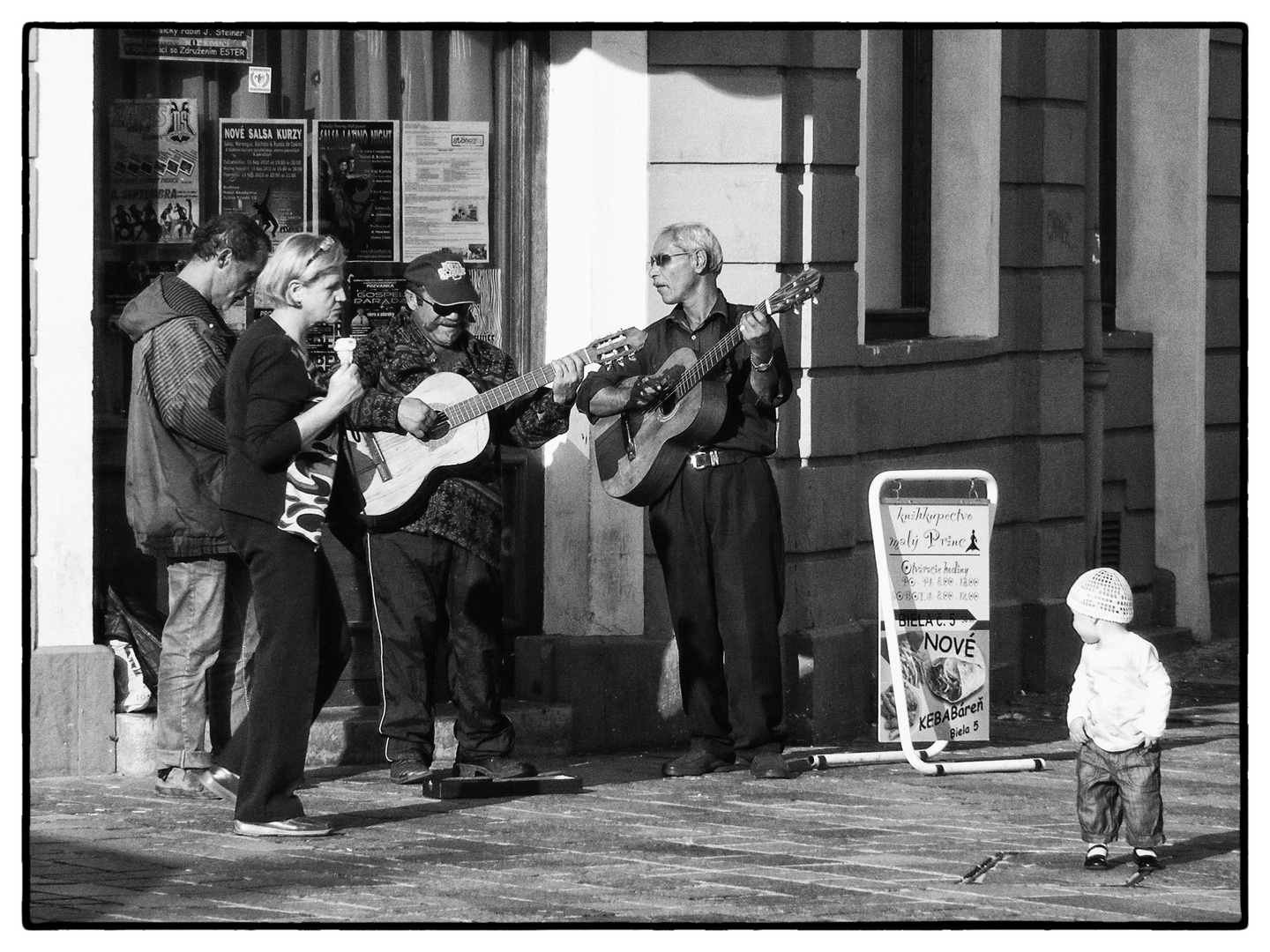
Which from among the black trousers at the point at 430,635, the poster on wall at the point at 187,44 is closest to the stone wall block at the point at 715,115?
the poster on wall at the point at 187,44

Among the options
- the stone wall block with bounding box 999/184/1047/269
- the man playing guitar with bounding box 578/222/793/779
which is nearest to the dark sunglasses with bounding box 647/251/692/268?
the man playing guitar with bounding box 578/222/793/779

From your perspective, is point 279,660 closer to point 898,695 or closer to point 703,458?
point 703,458

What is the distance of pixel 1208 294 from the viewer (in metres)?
14.7

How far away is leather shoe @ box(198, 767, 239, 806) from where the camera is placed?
28.8 ft

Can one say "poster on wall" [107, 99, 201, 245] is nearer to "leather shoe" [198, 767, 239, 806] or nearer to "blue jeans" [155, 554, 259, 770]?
"blue jeans" [155, 554, 259, 770]

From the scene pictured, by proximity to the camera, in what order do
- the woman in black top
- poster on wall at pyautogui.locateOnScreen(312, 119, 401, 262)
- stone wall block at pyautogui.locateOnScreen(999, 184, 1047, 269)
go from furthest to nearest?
1. stone wall block at pyautogui.locateOnScreen(999, 184, 1047, 269)
2. poster on wall at pyautogui.locateOnScreen(312, 119, 401, 262)
3. the woman in black top

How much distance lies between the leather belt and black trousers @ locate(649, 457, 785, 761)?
0.07 feet

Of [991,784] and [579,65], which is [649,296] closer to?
[579,65]

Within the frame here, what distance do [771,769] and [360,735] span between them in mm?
1677

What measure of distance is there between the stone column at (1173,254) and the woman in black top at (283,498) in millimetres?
7396

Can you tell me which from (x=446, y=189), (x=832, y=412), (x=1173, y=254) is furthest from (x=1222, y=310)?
(x=446, y=189)

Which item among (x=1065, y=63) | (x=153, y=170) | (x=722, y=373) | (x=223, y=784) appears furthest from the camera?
(x=1065, y=63)

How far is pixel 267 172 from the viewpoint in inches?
393

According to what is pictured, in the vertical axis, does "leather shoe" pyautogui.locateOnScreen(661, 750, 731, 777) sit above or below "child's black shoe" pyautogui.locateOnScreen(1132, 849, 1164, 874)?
above
